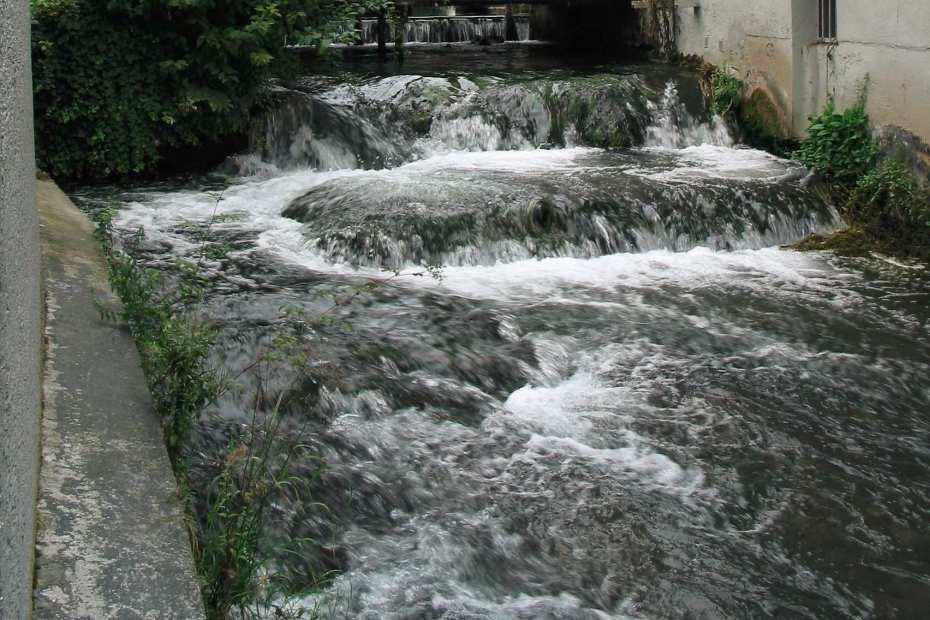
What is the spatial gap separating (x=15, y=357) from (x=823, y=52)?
9.52 metres

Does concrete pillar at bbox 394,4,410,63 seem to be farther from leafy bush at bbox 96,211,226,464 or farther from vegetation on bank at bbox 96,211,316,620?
leafy bush at bbox 96,211,226,464

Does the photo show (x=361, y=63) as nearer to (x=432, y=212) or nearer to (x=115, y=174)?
(x=115, y=174)

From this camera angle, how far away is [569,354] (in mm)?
6332

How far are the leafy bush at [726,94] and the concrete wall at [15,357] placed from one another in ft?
30.8

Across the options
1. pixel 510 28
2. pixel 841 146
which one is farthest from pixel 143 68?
pixel 510 28

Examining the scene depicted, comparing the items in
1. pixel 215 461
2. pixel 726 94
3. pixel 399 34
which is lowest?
pixel 215 461

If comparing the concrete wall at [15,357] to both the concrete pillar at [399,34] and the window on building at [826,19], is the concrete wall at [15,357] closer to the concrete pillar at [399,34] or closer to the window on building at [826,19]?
the window on building at [826,19]

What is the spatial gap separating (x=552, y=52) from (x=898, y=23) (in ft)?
25.5

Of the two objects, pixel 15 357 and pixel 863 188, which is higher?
pixel 863 188

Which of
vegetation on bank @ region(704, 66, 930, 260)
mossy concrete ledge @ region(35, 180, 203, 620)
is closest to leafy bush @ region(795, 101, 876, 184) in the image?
vegetation on bank @ region(704, 66, 930, 260)

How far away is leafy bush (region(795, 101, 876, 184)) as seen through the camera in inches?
378

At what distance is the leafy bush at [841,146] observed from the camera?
9.61 m

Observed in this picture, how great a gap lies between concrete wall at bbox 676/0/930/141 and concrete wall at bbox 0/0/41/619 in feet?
25.9

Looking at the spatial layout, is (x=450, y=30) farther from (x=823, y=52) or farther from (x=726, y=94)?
(x=823, y=52)
